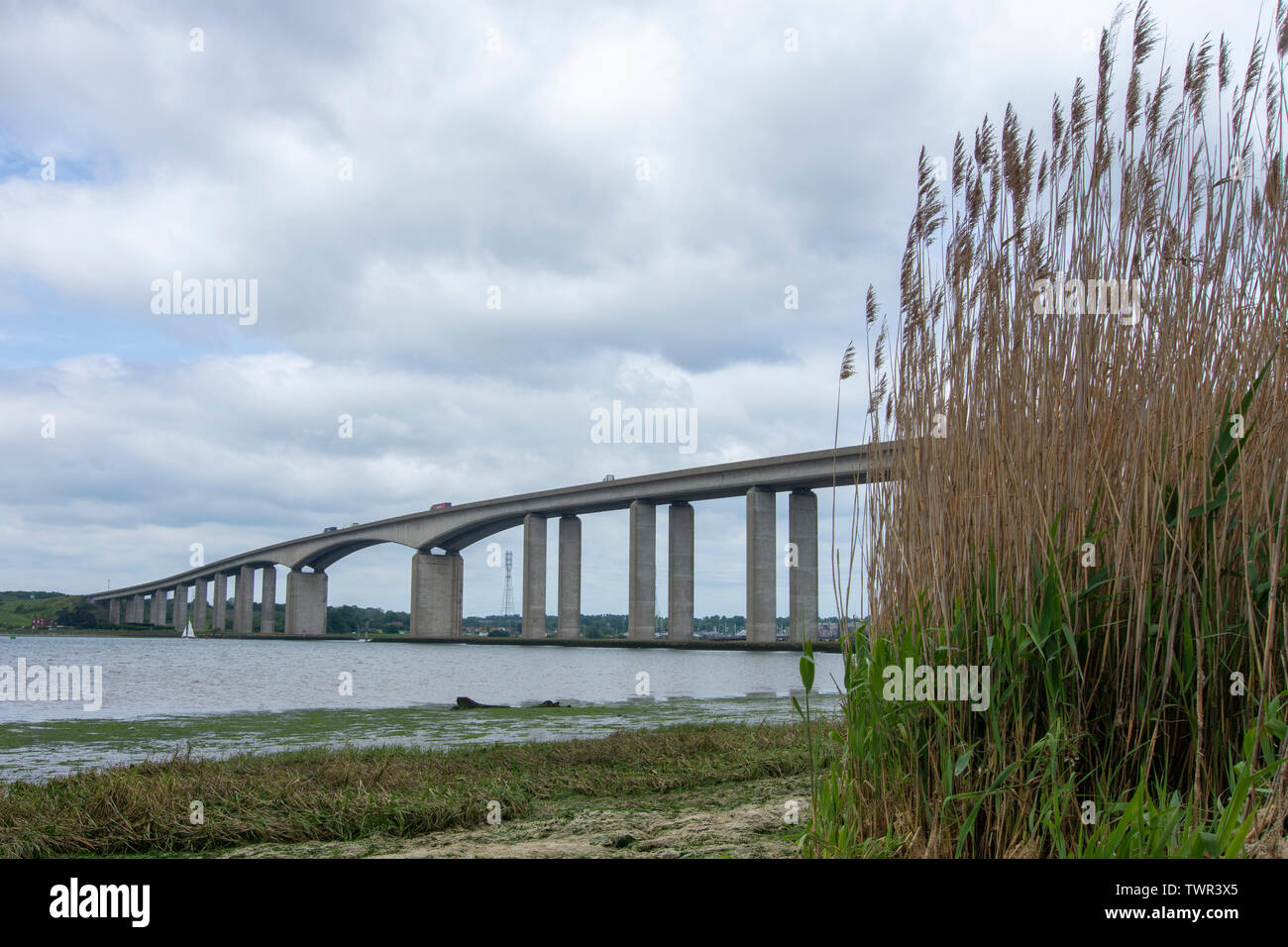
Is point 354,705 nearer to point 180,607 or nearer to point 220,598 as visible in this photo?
point 220,598

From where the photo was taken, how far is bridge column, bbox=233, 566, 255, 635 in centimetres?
8650

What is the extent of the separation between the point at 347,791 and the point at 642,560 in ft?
160

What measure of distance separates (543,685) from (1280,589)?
33487mm

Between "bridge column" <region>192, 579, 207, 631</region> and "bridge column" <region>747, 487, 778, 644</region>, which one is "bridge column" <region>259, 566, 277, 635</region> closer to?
"bridge column" <region>192, 579, 207, 631</region>

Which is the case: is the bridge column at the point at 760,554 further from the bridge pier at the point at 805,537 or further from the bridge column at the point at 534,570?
the bridge column at the point at 534,570

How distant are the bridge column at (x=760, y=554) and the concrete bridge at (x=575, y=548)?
63 mm

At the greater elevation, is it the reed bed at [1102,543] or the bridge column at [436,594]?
the reed bed at [1102,543]

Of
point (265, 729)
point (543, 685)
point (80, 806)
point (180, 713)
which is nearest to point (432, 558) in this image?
Answer: point (543, 685)

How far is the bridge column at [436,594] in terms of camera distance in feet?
230

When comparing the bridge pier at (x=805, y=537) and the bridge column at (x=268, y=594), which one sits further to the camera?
the bridge column at (x=268, y=594)

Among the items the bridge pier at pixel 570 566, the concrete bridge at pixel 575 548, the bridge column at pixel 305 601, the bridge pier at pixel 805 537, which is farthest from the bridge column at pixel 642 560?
the bridge column at pixel 305 601

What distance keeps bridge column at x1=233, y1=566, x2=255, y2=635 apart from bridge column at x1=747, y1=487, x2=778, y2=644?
54.8 metres

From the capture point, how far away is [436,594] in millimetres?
71625

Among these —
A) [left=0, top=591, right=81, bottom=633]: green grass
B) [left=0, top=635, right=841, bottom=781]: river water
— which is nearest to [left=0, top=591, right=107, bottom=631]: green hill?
[left=0, top=591, right=81, bottom=633]: green grass
